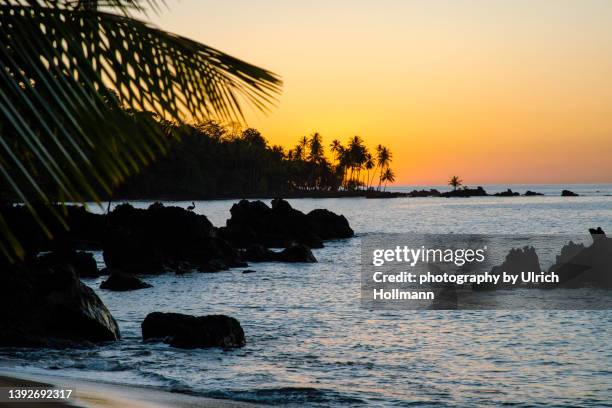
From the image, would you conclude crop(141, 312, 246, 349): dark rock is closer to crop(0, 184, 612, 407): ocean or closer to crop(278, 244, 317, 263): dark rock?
crop(0, 184, 612, 407): ocean

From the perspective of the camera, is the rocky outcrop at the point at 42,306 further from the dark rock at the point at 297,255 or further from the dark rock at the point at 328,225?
the dark rock at the point at 328,225

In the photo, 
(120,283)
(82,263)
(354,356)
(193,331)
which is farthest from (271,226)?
(193,331)

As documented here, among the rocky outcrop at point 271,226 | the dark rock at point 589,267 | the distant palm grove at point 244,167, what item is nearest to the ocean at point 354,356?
the dark rock at point 589,267

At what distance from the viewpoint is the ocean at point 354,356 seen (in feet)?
43.4

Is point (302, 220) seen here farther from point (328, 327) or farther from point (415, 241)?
point (328, 327)

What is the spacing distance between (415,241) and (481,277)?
100ft

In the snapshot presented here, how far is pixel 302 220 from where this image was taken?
56875 millimetres

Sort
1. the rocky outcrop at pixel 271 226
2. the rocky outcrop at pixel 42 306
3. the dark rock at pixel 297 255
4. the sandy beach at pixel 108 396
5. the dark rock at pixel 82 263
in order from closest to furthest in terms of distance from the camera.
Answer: the sandy beach at pixel 108 396 < the rocky outcrop at pixel 42 306 < the dark rock at pixel 82 263 < the dark rock at pixel 297 255 < the rocky outcrop at pixel 271 226

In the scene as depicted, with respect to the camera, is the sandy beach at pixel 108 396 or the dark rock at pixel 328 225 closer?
the sandy beach at pixel 108 396

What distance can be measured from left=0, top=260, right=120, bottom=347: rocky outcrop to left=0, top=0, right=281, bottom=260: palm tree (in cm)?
1377

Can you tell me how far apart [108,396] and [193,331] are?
19.0 ft

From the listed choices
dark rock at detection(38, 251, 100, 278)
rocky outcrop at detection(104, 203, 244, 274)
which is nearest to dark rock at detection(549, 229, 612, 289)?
rocky outcrop at detection(104, 203, 244, 274)

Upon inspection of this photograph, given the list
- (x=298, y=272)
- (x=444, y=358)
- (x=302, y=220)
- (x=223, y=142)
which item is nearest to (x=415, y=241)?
(x=302, y=220)

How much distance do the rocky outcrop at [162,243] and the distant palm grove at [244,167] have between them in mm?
109437
